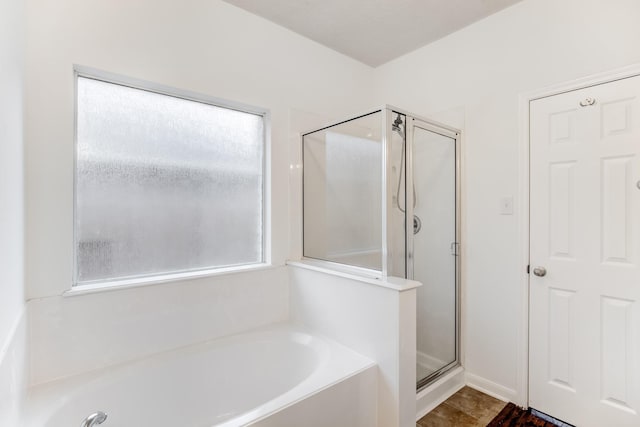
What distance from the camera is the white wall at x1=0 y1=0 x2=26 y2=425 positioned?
3.40 ft

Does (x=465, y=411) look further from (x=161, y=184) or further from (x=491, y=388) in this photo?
(x=161, y=184)

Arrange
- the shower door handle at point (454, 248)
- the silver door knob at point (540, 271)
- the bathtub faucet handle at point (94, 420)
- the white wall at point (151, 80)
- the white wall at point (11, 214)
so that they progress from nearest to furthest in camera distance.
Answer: the white wall at point (11, 214) < the bathtub faucet handle at point (94, 420) < the white wall at point (151, 80) < the silver door knob at point (540, 271) < the shower door handle at point (454, 248)

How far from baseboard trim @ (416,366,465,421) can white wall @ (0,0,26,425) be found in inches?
78.6

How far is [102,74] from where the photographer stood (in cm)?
167

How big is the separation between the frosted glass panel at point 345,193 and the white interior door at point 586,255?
1036 millimetres

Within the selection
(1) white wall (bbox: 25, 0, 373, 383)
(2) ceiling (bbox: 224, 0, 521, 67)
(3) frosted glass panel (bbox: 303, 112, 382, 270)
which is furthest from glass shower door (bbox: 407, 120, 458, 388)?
(1) white wall (bbox: 25, 0, 373, 383)

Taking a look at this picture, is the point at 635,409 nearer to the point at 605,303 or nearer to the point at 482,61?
the point at 605,303

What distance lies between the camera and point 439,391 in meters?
2.12

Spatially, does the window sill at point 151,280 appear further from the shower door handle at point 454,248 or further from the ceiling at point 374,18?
the ceiling at point 374,18

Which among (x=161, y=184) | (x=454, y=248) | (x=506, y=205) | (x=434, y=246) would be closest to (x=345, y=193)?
(x=434, y=246)

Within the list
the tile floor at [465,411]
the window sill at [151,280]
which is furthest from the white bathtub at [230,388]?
the tile floor at [465,411]

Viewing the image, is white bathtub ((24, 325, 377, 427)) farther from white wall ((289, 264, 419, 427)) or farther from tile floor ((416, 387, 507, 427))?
tile floor ((416, 387, 507, 427))

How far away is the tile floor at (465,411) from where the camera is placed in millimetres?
1900

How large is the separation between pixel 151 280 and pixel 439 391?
1976mm
